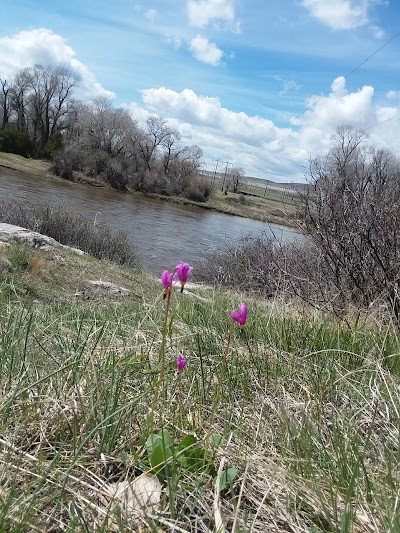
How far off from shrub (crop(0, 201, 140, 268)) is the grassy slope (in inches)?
671

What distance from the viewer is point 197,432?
1.91m

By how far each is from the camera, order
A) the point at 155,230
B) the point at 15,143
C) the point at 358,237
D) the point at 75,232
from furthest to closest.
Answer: the point at 15,143 < the point at 155,230 < the point at 75,232 < the point at 358,237

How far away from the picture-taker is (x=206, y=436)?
1.62 metres

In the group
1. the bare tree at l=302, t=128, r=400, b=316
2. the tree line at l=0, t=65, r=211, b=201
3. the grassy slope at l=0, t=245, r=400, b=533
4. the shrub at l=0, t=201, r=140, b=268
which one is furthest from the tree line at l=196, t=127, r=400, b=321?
the tree line at l=0, t=65, r=211, b=201

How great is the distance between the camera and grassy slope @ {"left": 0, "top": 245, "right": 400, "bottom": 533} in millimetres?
1400

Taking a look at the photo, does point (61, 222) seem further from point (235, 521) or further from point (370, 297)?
point (235, 521)

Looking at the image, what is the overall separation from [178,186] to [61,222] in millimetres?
49049

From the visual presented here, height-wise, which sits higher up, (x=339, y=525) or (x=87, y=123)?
(x=87, y=123)

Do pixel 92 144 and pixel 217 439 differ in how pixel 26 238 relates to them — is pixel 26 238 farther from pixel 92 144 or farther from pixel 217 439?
pixel 92 144

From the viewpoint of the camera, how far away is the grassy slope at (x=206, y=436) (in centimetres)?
140

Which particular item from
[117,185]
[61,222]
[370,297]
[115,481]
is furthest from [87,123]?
[115,481]

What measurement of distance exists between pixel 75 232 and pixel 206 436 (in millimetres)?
19056

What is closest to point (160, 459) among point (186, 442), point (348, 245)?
point (186, 442)

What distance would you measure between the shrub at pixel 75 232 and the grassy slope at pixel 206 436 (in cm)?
1703
